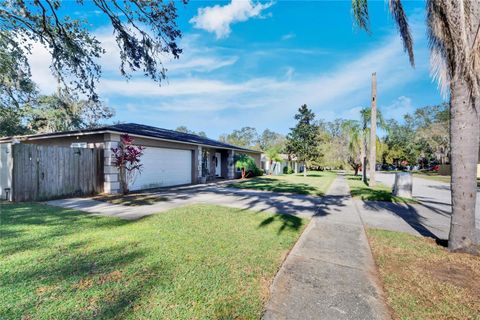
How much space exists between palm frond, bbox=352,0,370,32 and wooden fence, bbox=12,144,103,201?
10424mm

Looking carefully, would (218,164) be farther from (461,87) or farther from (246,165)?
(461,87)

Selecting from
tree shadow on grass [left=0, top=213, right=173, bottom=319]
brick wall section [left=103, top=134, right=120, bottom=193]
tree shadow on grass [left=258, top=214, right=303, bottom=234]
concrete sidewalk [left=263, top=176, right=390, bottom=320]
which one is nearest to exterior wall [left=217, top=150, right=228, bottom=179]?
brick wall section [left=103, top=134, right=120, bottom=193]

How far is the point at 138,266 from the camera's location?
327cm

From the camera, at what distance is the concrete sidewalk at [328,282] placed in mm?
2451

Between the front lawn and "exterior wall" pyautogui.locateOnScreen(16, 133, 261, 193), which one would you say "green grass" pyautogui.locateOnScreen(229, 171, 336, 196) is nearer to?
"exterior wall" pyautogui.locateOnScreen(16, 133, 261, 193)

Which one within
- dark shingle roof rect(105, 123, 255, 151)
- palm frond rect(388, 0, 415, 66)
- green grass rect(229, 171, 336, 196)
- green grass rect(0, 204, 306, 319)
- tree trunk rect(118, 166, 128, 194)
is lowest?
green grass rect(229, 171, 336, 196)

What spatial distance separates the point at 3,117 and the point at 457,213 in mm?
29228

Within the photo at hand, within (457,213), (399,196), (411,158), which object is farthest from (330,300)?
(411,158)

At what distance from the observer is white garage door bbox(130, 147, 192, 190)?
12.2 m

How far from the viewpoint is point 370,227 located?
576cm

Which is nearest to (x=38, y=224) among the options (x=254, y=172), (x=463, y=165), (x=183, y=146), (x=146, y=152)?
(x=146, y=152)

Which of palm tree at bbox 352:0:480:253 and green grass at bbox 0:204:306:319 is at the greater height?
palm tree at bbox 352:0:480:253

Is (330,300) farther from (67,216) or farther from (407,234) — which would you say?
(67,216)

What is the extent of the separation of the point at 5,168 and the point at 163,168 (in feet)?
21.4
